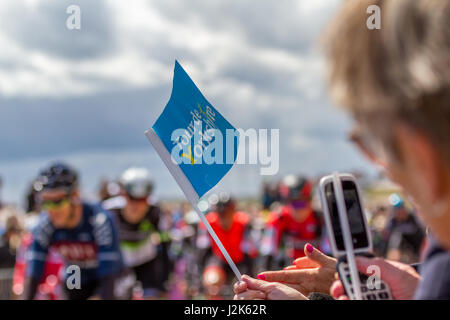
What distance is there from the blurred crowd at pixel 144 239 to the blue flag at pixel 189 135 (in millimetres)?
182

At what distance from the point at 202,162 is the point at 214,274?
7087mm

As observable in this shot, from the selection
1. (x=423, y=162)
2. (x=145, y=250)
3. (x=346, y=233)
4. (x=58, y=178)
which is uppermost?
(x=58, y=178)

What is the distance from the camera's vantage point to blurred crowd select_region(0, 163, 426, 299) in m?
6.06

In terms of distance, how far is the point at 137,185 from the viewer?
8414 mm

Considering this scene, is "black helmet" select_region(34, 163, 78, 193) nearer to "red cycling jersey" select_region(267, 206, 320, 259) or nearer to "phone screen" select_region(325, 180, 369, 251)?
"red cycling jersey" select_region(267, 206, 320, 259)

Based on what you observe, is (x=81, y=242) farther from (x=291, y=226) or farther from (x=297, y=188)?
(x=297, y=188)

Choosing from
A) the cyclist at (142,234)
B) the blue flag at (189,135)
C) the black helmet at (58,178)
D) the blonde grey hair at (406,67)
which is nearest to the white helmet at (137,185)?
the cyclist at (142,234)

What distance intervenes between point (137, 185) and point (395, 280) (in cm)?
686

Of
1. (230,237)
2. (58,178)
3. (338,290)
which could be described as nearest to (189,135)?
(338,290)

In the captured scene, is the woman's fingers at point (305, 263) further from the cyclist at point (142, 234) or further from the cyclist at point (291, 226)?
the cyclist at point (291, 226)

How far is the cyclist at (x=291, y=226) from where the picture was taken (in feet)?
29.8

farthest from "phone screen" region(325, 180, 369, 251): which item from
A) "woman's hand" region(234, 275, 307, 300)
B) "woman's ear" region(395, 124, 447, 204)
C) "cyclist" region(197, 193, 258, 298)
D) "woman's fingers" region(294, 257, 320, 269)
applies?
"cyclist" region(197, 193, 258, 298)

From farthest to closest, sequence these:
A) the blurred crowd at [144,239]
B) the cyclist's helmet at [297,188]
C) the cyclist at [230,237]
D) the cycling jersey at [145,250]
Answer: the cyclist at [230,237], the cyclist's helmet at [297,188], the cycling jersey at [145,250], the blurred crowd at [144,239]
